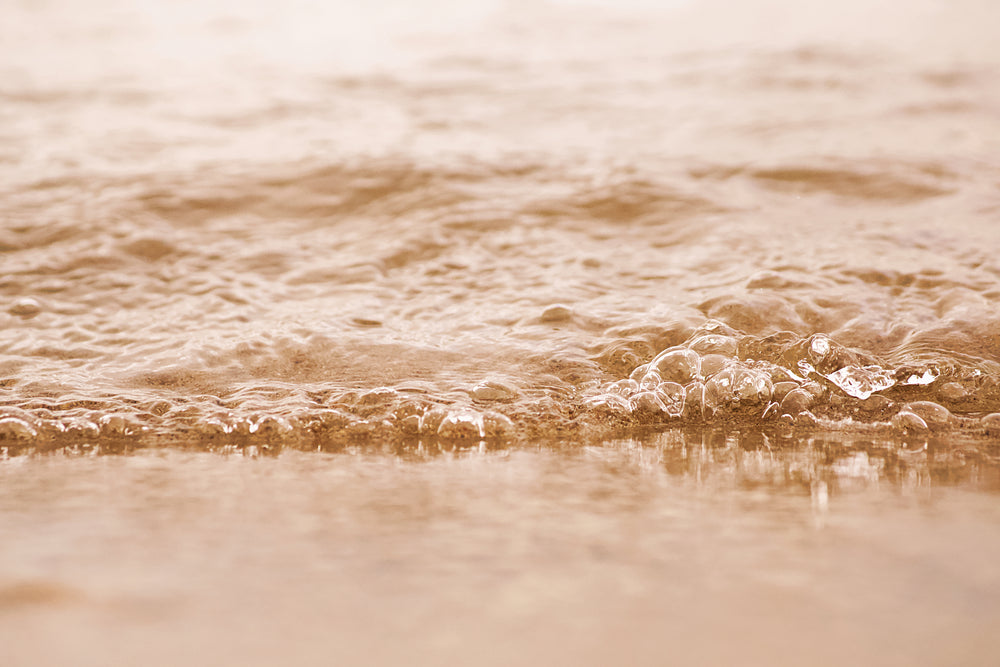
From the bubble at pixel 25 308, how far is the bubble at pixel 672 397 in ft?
6.40

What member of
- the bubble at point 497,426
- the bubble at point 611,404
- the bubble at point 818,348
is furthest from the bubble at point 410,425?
the bubble at point 818,348

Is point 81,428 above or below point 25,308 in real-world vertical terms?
below

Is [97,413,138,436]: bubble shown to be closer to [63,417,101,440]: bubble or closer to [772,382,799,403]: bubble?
[63,417,101,440]: bubble

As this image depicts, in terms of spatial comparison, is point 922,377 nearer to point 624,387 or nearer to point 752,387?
point 752,387

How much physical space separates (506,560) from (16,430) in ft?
4.24

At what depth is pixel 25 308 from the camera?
2.64 meters

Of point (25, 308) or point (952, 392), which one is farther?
point (25, 308)

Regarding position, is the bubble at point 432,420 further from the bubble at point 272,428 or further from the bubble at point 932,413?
the bubble at point 932,413

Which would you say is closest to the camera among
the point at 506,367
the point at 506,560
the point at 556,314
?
the point at 506,560

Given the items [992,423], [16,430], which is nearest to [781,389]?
[992,423]

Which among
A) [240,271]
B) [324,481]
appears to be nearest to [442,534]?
[324,481]

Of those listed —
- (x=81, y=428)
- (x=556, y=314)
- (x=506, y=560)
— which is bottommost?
(x=506, y=560)

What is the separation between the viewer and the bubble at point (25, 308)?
102 inches

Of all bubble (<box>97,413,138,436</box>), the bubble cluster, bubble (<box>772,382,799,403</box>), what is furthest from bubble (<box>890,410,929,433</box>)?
bubble (<box>97,413,138,436</box>)
